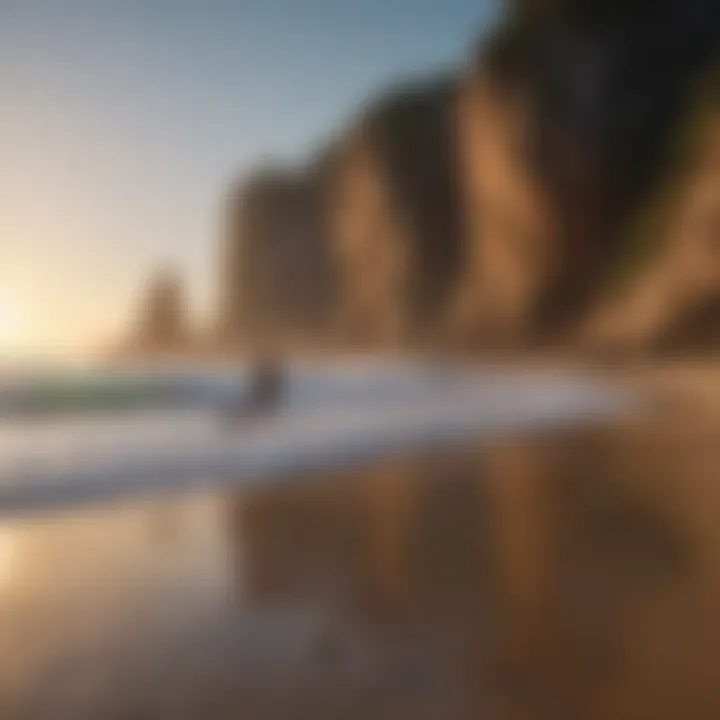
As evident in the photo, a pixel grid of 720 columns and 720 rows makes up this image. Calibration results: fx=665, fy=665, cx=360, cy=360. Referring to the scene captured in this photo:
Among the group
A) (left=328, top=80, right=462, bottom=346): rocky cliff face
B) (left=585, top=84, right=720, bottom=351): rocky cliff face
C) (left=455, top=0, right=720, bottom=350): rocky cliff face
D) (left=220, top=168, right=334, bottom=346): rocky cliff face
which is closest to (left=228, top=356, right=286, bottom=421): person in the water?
(left=220, top=168, right=334, bottom=346): rocky cliff face

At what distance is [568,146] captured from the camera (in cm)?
969

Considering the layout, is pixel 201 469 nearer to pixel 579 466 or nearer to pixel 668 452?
pixel 579 466

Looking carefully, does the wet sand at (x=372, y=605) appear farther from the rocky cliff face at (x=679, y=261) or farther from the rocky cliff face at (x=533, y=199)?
the rocky cliff face at (x=679, y=261)

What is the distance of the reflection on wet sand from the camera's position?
788 mm

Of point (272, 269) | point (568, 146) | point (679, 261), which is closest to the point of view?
point (272, 269)

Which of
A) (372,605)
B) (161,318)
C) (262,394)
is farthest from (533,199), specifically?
(372,605)

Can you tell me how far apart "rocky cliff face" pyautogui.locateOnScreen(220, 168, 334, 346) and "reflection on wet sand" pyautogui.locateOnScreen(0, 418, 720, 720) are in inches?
64.3

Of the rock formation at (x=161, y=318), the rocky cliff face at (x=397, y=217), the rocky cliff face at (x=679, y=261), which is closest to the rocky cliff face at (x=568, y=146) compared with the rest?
the rocky cliff face at (x=679, y=261)

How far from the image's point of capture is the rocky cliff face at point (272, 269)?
3.29m

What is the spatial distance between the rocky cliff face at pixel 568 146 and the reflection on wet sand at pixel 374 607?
7041 mm

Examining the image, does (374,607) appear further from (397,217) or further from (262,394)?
(397,217)

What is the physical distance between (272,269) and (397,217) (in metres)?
3.31

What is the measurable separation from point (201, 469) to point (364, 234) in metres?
3.95

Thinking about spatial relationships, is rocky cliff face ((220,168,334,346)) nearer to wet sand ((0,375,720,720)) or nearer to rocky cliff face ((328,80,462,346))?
rocky cliff face ((328,80,462,346))
